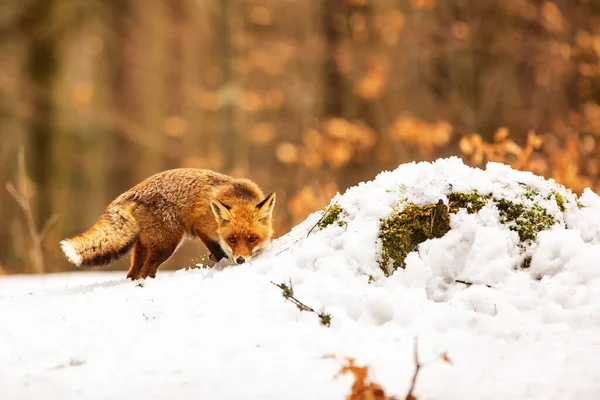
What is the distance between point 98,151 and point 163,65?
363cm

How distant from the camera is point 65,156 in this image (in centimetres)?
1620

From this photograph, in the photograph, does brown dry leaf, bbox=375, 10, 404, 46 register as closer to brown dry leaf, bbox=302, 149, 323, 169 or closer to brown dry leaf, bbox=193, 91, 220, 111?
brown dry leaf, bbox=302, 149, 323, 169

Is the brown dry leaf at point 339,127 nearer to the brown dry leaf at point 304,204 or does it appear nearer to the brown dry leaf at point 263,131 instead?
the brown dry leaf at point 304,204

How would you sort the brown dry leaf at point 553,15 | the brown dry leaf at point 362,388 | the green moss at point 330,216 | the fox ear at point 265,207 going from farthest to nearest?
1. the brown dry leaf at point 553,15
2. the fox ear at point 265,207
3. the green moss at point 330,216
4. the brown dry leaf at point 362,388

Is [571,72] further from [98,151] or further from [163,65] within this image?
[98,151]

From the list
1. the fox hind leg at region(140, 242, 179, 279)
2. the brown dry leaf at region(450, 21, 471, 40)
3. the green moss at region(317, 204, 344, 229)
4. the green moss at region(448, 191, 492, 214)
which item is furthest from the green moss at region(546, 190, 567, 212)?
the brown dry leaf at region(450, 21, 471, 40)

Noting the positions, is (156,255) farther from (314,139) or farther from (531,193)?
(314,139)

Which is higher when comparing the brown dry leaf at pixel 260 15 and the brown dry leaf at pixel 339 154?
the brown dry leaf at pixel 260 15

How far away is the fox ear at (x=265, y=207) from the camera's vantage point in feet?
17.6

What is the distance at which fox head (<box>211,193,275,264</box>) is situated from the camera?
519 centimetres

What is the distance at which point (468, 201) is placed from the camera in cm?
404

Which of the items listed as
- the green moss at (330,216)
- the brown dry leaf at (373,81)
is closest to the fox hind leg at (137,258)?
the green moss at (330,216)

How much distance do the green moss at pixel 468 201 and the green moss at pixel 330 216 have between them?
33.8 inches

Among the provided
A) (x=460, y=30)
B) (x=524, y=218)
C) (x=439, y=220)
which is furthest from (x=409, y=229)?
(x=460, y=30)
